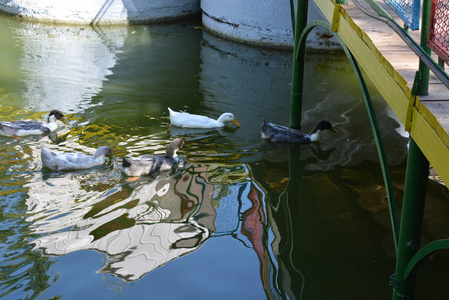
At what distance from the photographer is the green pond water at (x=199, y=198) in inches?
219

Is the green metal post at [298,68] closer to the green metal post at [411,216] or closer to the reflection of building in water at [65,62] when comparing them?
the reflection of building in water at [65,62]

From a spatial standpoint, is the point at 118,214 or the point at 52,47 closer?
the point at 118,214

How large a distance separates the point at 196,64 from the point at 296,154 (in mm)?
4782

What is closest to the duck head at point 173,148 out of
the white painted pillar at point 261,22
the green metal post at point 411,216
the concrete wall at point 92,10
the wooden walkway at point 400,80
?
the wooden walkway at point 400,80

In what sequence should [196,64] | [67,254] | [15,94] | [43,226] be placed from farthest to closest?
[196,64], [15,94], [43,226], [67,254]

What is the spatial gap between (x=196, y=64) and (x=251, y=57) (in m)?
1.36

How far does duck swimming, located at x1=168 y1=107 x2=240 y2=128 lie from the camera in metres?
9.05

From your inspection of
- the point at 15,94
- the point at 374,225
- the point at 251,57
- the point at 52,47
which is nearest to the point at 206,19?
the point at 251,57

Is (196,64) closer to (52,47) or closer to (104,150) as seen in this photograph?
(52,47)

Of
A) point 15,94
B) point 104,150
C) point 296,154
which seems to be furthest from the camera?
point 15,94

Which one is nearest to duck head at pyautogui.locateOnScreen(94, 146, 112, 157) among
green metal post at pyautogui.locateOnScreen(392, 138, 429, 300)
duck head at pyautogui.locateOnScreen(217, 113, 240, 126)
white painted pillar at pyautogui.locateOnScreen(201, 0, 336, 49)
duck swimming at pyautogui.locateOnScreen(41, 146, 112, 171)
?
duck swimming at pyautogui.locateOnScreen(41, 146, 112, 171)

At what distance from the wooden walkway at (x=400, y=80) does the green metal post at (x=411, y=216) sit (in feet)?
0.78

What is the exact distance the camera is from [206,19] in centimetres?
1538

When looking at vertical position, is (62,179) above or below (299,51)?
below
